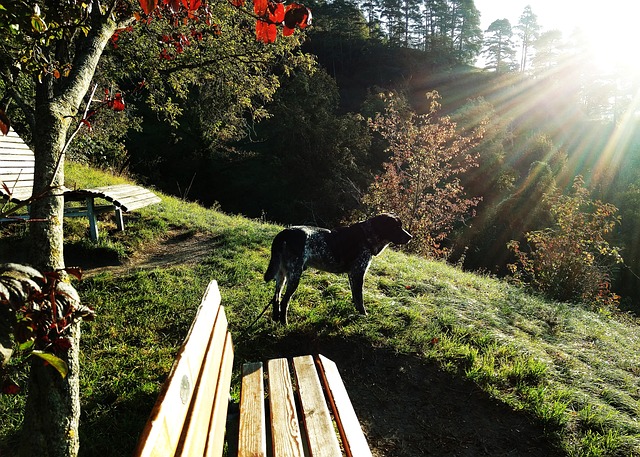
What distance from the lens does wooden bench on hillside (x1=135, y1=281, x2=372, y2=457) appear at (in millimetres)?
1230

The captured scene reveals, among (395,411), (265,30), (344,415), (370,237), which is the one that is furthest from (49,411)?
(370,237)

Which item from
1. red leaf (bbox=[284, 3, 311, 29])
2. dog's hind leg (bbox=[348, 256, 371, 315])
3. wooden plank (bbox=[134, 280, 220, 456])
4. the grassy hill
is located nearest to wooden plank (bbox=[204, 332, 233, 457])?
wooden plank (bbox=[134, 280, 220, 456])

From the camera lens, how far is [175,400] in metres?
1.27

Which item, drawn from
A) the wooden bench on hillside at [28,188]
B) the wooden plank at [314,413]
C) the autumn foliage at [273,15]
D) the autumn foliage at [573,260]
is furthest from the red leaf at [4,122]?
the autumn foliage at [573,260]

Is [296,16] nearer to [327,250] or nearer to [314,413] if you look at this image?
[314,413]

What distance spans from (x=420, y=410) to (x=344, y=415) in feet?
6.15

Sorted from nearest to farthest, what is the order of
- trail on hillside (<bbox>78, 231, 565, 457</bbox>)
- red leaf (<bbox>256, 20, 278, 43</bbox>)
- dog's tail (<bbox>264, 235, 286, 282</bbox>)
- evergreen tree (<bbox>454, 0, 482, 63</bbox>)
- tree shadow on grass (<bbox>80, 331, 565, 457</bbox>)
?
red leaf (<bbox>256, 20, 278, 43</bbox>) → tree shadow on grass (<bbox>80, 331, 565, 457</bbox>) → trail on hillside (<bbox>78, 231, 565, 457</bbox>) → dog's tail (<bbox>264, 235, 286, 282</bbox>) → evergreen tree (<bbox>454, 0, 482, 63</bbox>)

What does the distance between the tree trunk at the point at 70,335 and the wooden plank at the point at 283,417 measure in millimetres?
1085

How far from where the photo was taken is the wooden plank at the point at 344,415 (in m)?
1.94

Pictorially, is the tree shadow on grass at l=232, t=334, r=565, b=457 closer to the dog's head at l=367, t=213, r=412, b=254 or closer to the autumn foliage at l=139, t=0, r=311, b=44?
the dog's head at l=367, t=213, r=412, b=254

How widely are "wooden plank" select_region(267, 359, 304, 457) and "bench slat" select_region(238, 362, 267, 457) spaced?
0.06 m

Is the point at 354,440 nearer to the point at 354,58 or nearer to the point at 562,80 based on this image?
the point at 562,80

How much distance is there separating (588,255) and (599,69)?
38905mm

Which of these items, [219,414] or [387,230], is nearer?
[219,414]
